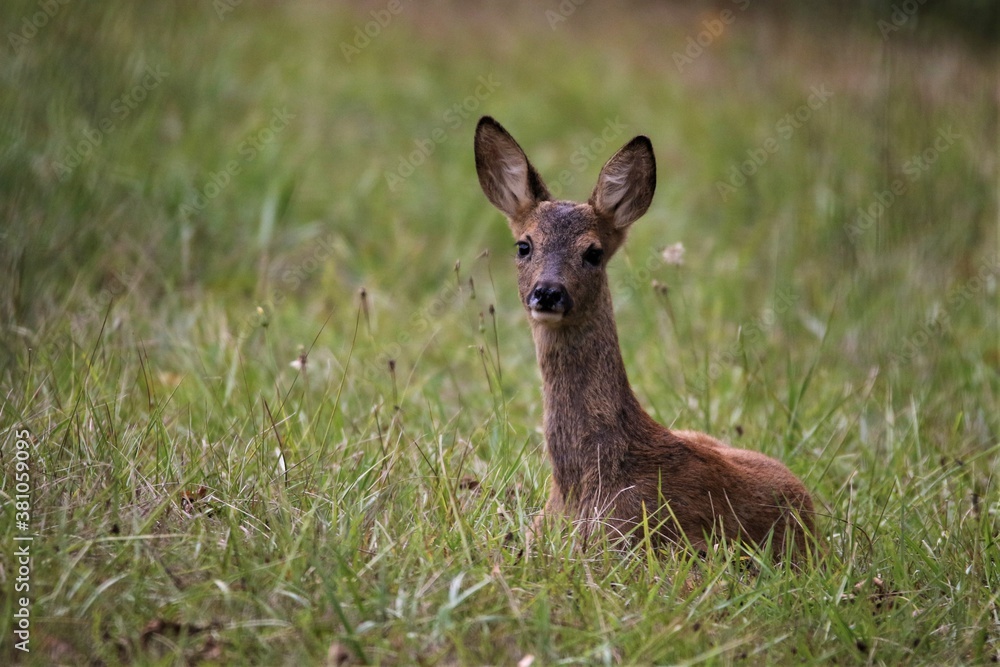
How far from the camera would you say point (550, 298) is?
3678mm

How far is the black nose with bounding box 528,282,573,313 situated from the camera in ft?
12.1

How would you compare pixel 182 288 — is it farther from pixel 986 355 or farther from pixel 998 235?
pixel 998 235

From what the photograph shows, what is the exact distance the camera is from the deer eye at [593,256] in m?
3.90

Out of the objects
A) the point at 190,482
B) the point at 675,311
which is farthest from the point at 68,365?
the point at 675,311

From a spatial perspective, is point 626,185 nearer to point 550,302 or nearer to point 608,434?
point 550,302

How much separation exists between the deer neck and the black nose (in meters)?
0.17

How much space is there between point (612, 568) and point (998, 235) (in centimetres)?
511

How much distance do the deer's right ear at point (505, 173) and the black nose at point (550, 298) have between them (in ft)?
1.82

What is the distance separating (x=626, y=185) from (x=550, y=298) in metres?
0.69

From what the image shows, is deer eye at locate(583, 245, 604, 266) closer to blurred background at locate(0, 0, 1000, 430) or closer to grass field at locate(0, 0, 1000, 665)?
grass field at locate(0, 0, 1000, 665)

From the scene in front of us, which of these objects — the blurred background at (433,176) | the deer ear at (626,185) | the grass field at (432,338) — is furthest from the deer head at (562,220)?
the blurred background at (433,176)

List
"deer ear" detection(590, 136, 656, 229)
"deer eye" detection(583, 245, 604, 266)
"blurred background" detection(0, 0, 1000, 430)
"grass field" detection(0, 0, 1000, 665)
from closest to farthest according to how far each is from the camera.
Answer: "grass field" detection(0, 0, 1000, 665), "deer eye" detection(583, 245, 604, 266), "deer ear" detection(590, 136, 656, 229), "blurred background" detection(0, 0, 1000, 430)

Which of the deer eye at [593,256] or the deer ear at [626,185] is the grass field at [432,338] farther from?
the deer ear at [626,185]

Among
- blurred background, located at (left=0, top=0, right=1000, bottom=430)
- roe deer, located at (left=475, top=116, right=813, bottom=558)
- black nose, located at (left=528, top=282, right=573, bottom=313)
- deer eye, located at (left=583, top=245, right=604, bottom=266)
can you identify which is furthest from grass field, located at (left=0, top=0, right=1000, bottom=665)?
deer eye, located at (left=583, top=245, right=604, bottom=266)
